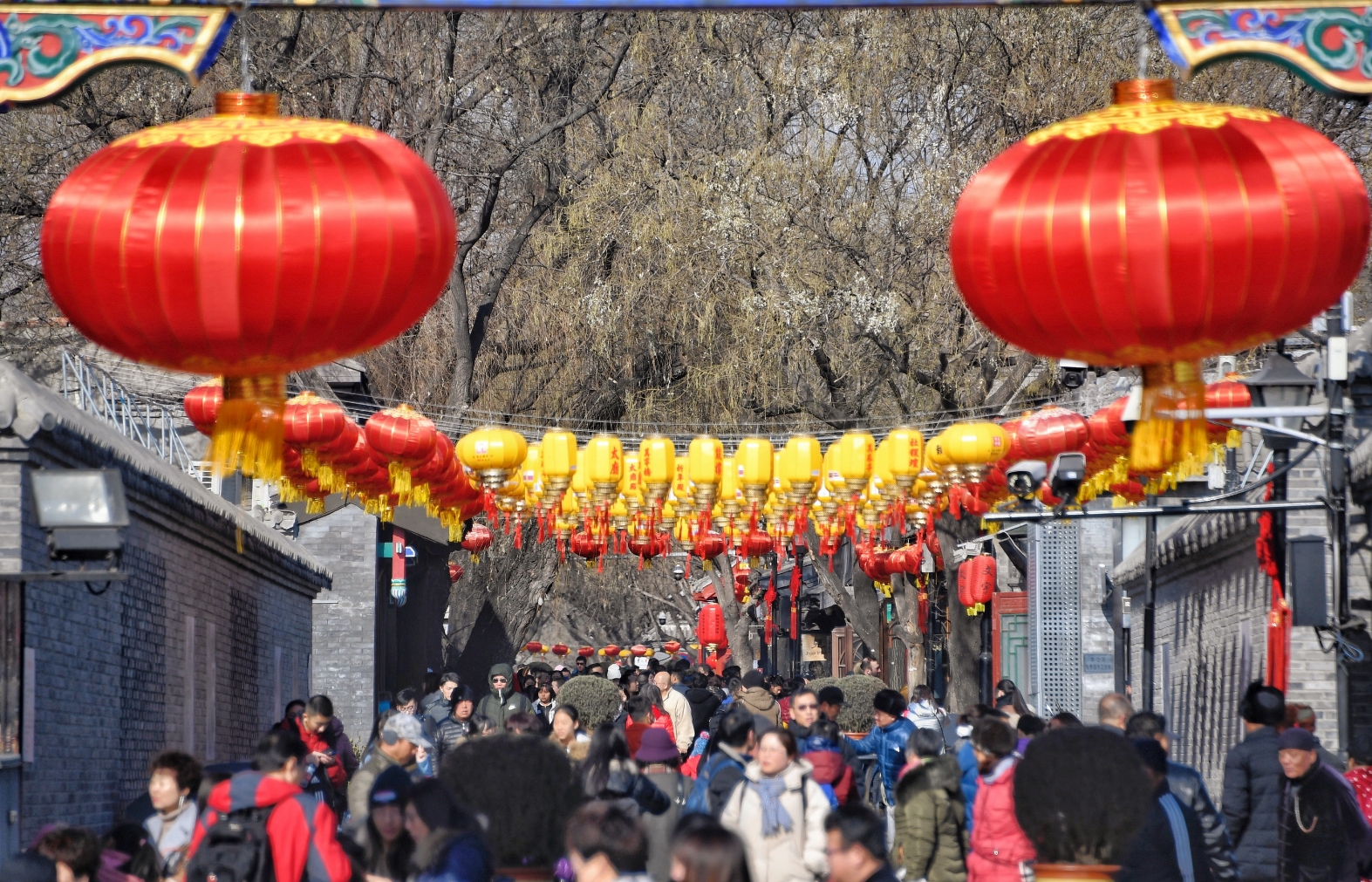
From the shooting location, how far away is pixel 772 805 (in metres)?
7.99

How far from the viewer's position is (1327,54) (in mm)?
5938

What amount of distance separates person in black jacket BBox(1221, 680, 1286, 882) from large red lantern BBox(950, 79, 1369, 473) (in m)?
4.00

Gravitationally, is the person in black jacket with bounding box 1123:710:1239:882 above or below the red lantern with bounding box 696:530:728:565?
below

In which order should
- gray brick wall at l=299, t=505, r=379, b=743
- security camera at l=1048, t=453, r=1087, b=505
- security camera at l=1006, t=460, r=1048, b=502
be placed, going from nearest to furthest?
security camera at l=1048, t=453, r=1087, b=505
security camera at l=1006, t=460, r=1048, b=502
gray brick wall at l=299, t=505, r=379, b=743

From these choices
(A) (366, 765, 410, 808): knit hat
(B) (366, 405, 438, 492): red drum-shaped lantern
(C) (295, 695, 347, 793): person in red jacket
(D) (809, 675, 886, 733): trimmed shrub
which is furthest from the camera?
(D) (809, 675, 886, 733): trimmed shrub

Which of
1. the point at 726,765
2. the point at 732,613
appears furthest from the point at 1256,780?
the point at 732,613

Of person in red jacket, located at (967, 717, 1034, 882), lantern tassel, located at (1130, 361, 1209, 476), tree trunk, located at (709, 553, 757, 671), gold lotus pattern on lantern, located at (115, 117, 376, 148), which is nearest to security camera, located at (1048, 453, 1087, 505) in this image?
person in red jacket, located at (967, 717, 1034, 882)

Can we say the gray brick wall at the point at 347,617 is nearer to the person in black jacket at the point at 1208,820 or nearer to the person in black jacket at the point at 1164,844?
the person in black jacket at the point at 1208,820

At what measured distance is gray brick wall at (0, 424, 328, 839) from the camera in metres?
10.5

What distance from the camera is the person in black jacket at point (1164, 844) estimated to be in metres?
7.21

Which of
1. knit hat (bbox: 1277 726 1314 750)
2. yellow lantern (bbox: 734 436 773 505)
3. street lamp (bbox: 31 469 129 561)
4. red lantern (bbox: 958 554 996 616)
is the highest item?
yellow lantern (bbox: 734 436 773 505)

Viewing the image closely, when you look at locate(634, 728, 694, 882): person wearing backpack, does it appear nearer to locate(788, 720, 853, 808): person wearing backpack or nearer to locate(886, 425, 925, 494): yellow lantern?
locate(788, 720, 853, 808): person wearing backpack

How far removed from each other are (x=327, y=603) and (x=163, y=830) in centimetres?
1901

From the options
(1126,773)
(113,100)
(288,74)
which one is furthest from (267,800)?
(288,74)
